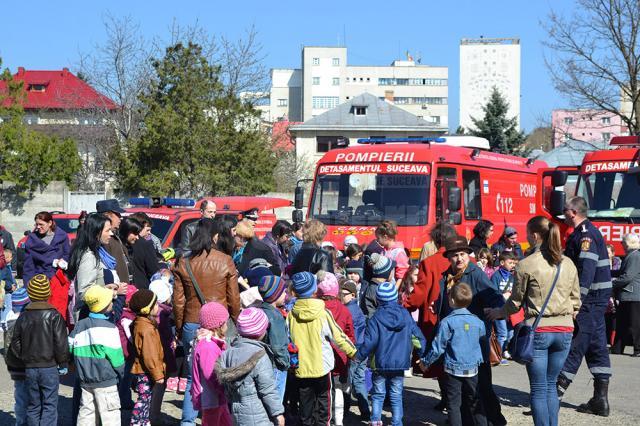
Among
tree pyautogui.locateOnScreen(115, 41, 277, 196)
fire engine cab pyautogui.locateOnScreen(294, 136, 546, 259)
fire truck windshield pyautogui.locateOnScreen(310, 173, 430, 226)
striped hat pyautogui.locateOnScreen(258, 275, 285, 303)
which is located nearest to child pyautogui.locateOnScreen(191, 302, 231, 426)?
striped hat pyautogui.locateOnScreen(258, 275, 285, 303)

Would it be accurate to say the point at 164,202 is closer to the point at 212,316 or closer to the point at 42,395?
the point at 42,395

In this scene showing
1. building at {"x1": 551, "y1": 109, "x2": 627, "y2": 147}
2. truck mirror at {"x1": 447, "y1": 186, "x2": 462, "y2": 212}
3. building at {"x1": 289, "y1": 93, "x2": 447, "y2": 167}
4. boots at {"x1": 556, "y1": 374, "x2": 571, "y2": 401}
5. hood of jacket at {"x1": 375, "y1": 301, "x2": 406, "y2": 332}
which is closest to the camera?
hood of jacket at {"x1": 375, "y1": 301, "x2": 406, "y2": 332}

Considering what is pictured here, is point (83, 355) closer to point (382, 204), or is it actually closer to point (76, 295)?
point (76, 295)

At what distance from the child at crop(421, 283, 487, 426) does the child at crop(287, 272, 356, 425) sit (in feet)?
2.50

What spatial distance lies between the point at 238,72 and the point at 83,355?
26117 mm

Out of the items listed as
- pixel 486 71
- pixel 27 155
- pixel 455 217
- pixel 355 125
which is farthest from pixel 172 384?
pixel 486 71

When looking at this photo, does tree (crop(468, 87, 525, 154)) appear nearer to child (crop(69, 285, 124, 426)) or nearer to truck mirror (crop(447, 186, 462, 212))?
truck mirror (crop(447, 186, 462, 212))

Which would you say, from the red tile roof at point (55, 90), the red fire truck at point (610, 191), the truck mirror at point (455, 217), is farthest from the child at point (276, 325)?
the red tile roof at point (55, 90)

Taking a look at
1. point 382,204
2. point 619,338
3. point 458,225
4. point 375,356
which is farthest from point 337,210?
point 375,356

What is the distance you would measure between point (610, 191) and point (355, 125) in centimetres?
5461

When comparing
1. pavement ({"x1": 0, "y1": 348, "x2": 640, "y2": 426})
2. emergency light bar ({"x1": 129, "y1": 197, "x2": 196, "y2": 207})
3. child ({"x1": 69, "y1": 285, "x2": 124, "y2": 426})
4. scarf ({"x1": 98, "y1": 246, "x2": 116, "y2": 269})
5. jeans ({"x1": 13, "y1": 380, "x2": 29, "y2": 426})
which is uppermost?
emergency light bar ({"x1": 129, "y1": 197, "x2": 196, "y2": 207})

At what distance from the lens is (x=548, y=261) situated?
7.47m

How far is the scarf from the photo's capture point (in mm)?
8367

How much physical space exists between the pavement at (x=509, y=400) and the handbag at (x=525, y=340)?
1.64m
